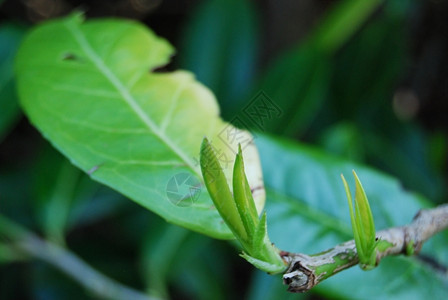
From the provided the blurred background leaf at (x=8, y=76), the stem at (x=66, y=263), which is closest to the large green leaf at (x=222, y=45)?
the blurred background leaf at (x=8, y=76)

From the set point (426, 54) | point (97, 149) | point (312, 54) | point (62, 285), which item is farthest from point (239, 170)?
point (426, 54)

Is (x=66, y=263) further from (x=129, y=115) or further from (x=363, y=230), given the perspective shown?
(x=363, y=230)

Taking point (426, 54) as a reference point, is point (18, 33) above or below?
below

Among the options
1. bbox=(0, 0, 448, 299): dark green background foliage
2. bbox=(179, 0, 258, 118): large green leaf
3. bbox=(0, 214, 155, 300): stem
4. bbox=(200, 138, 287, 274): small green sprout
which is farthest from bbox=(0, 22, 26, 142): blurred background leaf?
bbox=(200, 138, 287, 274): small green sprout

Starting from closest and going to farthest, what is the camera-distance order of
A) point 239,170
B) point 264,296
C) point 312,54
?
point 239,170, point 264,296, point 312,54

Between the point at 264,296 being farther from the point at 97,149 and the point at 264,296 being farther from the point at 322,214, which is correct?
the point at 97,149
